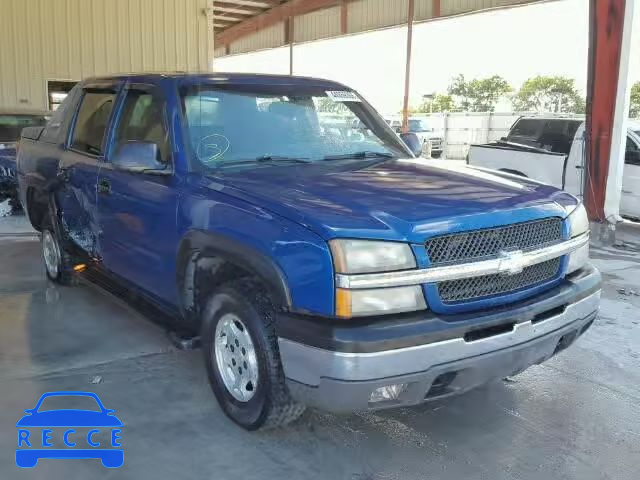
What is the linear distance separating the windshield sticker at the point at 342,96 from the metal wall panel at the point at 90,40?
10327 millimetres

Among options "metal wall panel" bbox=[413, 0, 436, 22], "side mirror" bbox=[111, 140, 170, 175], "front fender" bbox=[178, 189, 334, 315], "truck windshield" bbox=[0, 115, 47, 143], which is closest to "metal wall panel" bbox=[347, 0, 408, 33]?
"metal wall panel" bbox=[413, 0, 436, 22]

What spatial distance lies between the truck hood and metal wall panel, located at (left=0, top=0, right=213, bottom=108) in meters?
11.1

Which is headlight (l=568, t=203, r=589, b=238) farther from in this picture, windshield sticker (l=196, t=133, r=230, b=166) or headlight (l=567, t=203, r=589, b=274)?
windshield sticker (l=196, t=133, r=230, b=166)

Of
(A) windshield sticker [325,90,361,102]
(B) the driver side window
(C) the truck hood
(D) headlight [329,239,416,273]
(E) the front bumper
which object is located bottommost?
(E) the front bumper

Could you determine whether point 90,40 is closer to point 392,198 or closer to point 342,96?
point 342,96

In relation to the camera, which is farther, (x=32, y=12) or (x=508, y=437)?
(x=32, y=12)

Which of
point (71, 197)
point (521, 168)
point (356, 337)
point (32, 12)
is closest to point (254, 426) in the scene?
point (356, 337)

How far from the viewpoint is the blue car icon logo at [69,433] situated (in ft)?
10.1

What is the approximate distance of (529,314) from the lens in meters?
2.96

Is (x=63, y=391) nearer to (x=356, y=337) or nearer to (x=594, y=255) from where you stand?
(x=356, y=337)

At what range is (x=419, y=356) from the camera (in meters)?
2.61

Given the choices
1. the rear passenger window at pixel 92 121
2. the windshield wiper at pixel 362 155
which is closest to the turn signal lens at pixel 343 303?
the windshield wiper at pixel 362 155

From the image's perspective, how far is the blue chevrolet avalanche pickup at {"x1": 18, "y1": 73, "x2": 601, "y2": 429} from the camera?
263 centimetres

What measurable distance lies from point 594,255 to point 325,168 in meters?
5.68
